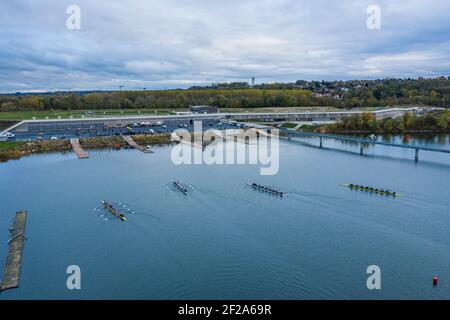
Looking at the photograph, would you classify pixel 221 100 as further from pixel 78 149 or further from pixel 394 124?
pixel 78 149

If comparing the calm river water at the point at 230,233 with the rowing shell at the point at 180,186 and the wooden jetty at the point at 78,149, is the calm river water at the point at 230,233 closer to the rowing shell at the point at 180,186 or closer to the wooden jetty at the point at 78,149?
the rowing shell at the point at 180,186

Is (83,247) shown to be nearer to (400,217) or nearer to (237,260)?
(237,260)
